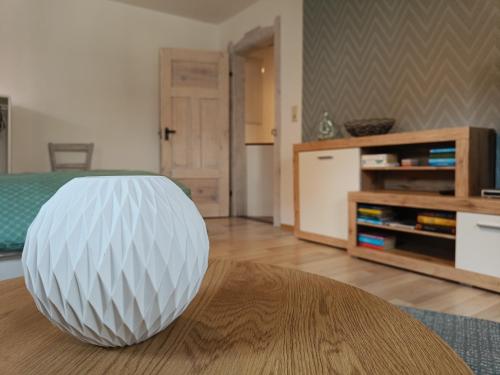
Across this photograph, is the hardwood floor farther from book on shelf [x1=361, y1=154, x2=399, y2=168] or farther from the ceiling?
the ceiling

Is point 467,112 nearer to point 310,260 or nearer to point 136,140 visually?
point 310,260

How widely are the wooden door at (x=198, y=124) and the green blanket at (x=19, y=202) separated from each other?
2580 mm

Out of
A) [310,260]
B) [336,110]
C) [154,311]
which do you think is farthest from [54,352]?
[336,110]

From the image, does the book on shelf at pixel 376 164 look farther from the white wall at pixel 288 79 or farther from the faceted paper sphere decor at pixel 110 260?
the faceted paper sphere decor at pixel 110 260

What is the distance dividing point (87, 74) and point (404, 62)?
300cm

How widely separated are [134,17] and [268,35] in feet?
4.90

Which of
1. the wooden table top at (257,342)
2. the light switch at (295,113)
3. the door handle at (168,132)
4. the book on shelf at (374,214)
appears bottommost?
the book on shelf at (374,214)

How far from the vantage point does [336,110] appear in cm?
306

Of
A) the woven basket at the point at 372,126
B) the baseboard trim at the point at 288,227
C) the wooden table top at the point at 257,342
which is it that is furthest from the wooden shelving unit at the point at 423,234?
the wooden table top at the point at 257,342

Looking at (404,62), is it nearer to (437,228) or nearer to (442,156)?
(442,156)

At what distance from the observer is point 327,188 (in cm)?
272

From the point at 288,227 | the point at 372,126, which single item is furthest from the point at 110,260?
the point at 288,227

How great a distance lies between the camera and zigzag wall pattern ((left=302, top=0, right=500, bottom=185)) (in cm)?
214

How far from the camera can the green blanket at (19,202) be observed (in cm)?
133
